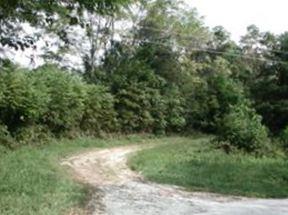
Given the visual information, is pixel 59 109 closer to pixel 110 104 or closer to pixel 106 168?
pixel 110 104

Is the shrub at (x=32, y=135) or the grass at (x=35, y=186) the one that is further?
the shrub at (x=32, y=135)

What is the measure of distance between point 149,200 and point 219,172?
659cm

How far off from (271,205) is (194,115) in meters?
31.4

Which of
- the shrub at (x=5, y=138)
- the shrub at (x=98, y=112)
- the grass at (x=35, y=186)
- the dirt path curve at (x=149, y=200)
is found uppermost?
the shrub at (x=98, y=112)

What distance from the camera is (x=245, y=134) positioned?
28.6 metres

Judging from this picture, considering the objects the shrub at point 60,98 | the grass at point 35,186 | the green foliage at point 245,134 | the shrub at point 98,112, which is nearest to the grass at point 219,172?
the green foliage at point 245,134

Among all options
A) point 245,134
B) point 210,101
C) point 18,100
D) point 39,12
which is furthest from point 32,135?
point 210,101

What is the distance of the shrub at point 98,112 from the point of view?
33.0 m

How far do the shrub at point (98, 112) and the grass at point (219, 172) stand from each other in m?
7.41

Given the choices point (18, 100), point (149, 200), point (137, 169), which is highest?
point (18, 100)

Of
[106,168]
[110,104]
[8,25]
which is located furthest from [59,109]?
[8,25]

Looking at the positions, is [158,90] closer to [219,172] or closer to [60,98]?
[60,98]

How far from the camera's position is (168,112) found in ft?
137

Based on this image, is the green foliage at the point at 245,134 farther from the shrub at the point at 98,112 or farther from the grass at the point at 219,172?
the shrub at the point at 98,112
